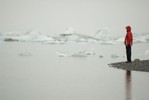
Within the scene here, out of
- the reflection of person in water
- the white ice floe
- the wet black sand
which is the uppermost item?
the white ice floe

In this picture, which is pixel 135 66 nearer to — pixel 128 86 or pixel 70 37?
pixel 128 86

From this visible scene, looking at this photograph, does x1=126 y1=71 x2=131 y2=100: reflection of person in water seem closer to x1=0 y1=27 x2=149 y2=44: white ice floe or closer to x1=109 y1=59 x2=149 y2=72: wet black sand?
x1=109 y1=59 x2=149 y2=72: wet black sand

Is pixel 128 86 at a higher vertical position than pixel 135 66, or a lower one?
lower

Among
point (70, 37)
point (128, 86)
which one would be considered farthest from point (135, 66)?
point (70, 37)

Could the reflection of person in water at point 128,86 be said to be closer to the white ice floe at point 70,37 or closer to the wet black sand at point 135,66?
the wet black sand at point 135,66

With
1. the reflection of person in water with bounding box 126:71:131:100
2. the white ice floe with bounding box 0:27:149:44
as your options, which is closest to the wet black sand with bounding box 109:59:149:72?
the reflection of person in water with bounding box 126:71:131:100

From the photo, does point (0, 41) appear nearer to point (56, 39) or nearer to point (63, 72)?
point (56, 39)

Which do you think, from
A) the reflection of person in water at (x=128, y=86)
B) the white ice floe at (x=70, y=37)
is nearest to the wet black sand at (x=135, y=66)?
the reflection of person in water at (x=128, y=86)

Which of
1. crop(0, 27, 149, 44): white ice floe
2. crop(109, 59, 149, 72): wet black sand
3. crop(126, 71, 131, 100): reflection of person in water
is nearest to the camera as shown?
crop(126, 71, 131, 100): reflection of person in water

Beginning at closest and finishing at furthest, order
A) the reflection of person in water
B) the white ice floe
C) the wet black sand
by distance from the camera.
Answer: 1. the reflection of person in water
2. the wet black sand
3. the white ice floe

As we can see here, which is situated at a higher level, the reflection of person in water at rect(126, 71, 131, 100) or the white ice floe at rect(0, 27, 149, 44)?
the white ice floe at rect(0, 27, 149, 44)

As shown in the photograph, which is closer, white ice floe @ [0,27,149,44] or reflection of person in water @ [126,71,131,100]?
reflection of person in water @ [126,71,131,100]

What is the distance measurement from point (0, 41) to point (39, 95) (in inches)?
765

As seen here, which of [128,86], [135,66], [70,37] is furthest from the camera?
[70,37]
